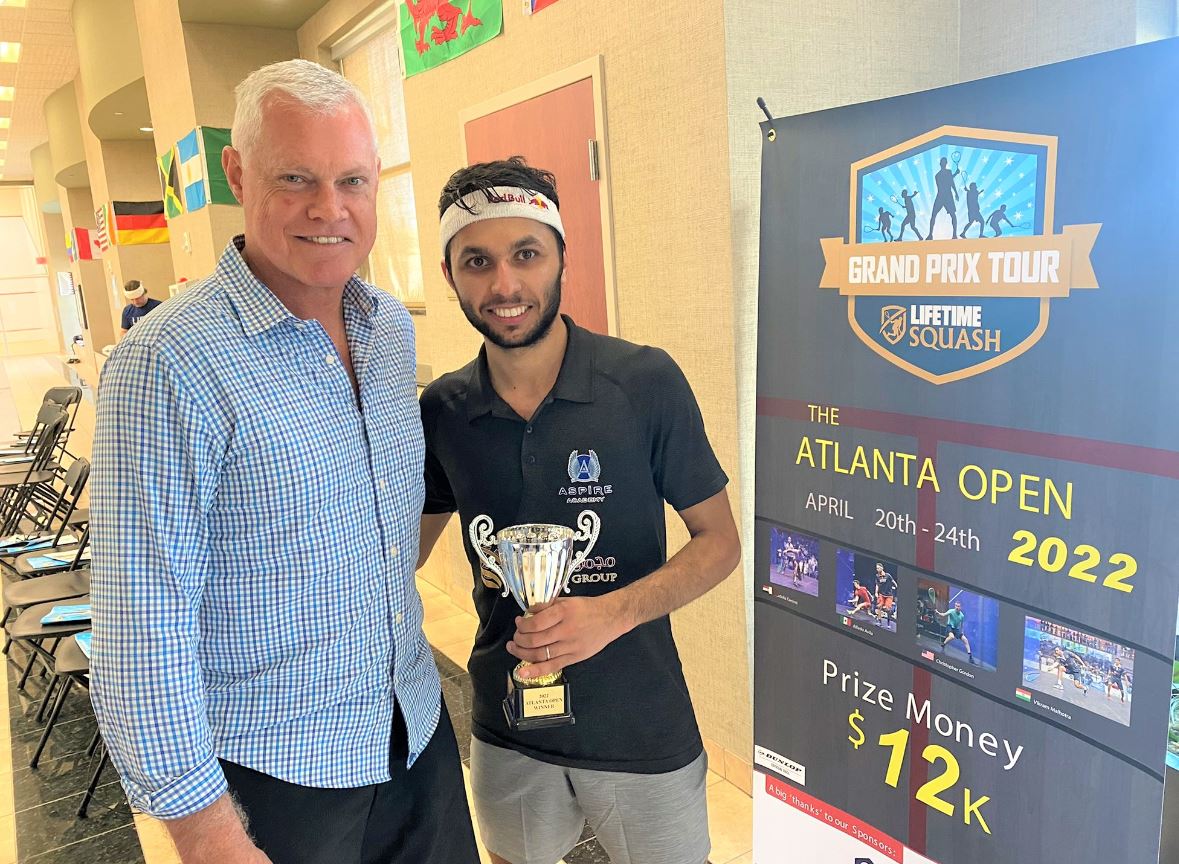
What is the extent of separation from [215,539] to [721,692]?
1.96 m

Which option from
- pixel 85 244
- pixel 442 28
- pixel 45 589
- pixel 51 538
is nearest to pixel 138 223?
pixel 85 244

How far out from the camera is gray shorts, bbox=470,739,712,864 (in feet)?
5.06

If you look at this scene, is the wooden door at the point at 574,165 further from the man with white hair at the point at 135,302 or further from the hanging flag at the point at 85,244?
the hanging flag at the point at 85,244

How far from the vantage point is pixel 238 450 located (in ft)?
4.00

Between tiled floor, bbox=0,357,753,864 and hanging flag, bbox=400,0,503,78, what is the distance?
2832 millimetres

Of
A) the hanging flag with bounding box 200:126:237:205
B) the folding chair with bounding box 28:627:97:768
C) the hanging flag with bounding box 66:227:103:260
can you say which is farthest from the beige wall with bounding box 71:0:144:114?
the hanging flag with bounding box 66:227:103:260

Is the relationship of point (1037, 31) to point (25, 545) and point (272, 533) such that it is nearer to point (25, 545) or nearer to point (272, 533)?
point (272, 533)

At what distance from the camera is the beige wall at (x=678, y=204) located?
2410 mm

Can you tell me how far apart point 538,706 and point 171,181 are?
6941 mm

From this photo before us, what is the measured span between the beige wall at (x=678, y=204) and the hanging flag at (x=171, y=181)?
15.3 ft

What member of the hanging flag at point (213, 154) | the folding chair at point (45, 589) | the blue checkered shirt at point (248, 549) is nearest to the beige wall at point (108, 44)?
the hanging flag at point (213, 154)

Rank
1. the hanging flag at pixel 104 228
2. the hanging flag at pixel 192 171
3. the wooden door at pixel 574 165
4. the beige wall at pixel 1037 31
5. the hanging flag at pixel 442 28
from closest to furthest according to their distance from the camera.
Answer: the beige wall at pixel 1037 31
the wooden door at pixel 574 165
the hanging flag at pixel 442 28
the hanging flag at pixel 192 171
the hanging flag at pixel 104 228

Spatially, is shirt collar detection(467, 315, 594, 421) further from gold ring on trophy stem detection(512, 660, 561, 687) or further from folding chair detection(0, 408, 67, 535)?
folding chair detection(0, 408, 67, 535)

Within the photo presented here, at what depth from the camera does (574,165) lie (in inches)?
117
